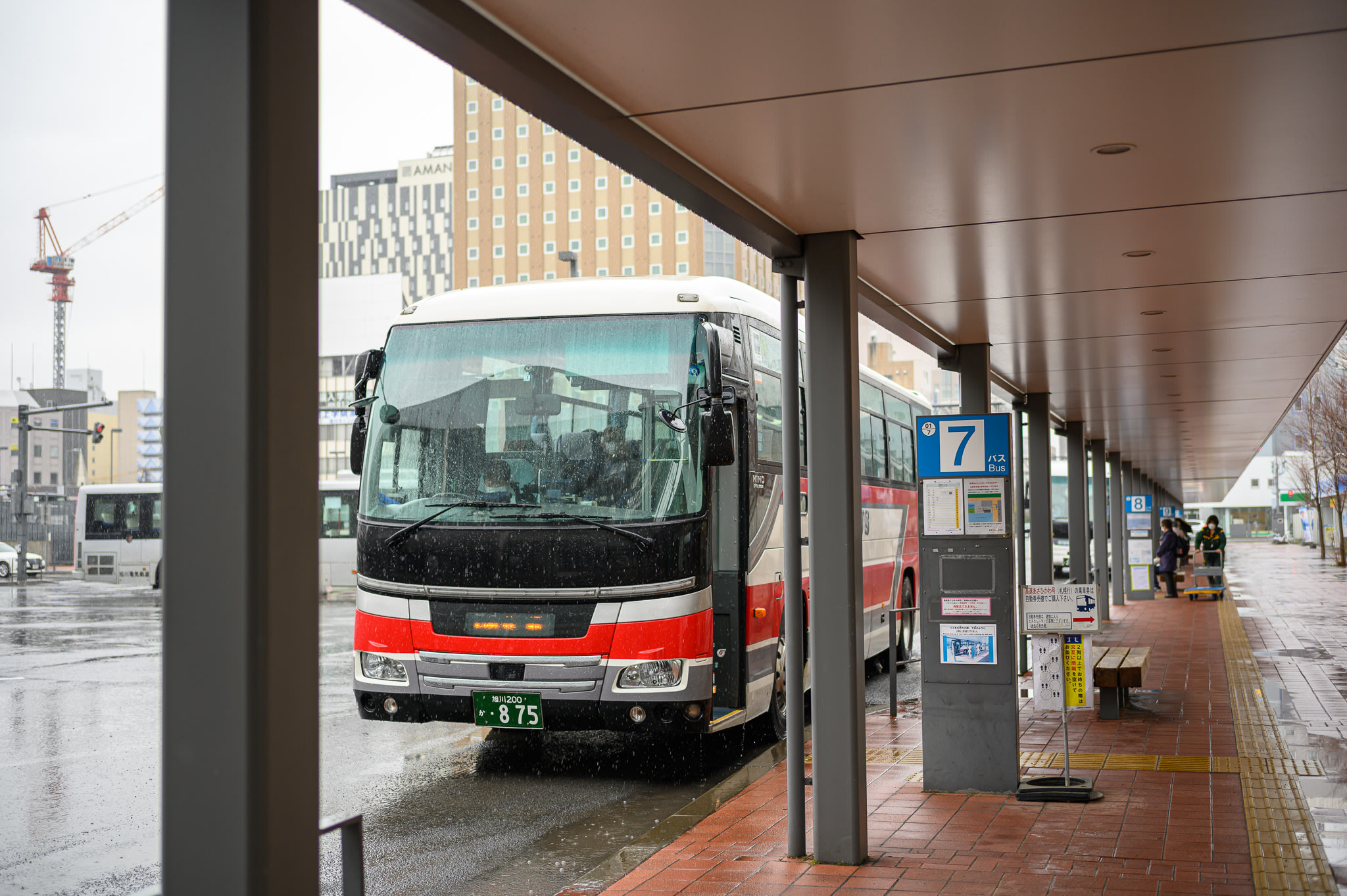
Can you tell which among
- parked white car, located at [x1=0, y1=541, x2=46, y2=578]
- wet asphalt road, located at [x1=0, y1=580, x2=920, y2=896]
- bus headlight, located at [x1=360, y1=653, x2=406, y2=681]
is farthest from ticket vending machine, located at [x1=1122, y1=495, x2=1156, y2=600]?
parked white car, located at [x1=0, y1=541, x2=46, y2=578]

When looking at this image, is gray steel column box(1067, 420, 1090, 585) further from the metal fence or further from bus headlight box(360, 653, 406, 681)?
the metal fence

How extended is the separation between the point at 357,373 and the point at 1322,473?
218ft

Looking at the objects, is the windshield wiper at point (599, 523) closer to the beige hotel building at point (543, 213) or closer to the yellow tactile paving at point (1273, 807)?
the yellow tactile paving at point (1273, 807)

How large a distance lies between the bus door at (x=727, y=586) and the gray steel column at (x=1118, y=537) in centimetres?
1868

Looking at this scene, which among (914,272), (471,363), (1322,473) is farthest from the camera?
(1322,473)

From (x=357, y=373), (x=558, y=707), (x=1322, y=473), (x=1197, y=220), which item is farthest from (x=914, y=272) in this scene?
(x=1322, y=473)

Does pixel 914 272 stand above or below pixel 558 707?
above

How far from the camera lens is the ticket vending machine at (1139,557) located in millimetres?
26844

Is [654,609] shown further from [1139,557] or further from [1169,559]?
[1169,559]

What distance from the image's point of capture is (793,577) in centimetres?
607

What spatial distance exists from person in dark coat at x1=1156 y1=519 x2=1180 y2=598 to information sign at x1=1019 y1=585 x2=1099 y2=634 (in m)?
22.3

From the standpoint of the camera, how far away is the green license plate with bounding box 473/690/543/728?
8.33 meters

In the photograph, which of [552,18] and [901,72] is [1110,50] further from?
[552,18]

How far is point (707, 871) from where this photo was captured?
19.1ft
